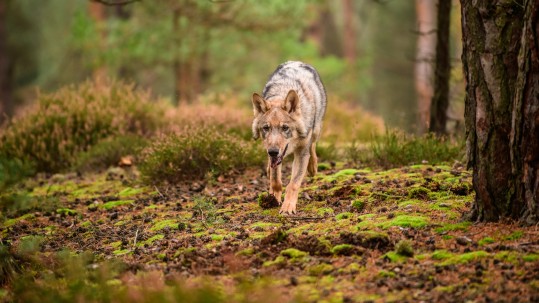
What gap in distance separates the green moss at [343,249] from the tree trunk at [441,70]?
17.0 ft

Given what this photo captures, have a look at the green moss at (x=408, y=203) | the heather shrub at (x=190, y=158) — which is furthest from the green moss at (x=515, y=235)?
the heather shrub at (x=190, y=158)

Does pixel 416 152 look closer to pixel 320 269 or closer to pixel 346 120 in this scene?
pixel 320 269

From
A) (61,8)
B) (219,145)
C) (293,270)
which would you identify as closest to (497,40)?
(293,270)

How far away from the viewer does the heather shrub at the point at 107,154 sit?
12312 mm

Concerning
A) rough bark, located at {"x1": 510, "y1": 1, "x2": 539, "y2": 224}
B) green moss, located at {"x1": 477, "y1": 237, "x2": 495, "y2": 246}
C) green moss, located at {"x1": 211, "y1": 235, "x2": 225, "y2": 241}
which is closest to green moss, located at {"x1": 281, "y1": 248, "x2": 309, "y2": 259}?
green moss, located at {"x1": 211, "y1": 235, "x2": 225, "y2": 241}

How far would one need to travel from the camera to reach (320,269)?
18.5 feet

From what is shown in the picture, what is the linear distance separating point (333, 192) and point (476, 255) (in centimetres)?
309

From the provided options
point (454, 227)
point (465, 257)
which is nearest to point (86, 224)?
point (454, 227)

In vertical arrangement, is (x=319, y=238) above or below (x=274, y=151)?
below

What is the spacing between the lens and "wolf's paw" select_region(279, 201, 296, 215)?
7.73 metres

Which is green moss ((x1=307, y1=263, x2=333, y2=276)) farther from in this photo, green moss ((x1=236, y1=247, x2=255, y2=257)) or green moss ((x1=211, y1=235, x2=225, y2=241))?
green moss ((x1=211, y1=235, x2=225, y2=241))

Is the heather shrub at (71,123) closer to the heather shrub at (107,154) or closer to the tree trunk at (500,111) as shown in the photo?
the heather shrub at (107,154)

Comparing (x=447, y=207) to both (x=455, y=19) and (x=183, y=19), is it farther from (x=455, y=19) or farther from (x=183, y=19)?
(x=455, y=19)

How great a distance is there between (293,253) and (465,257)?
145 cm
